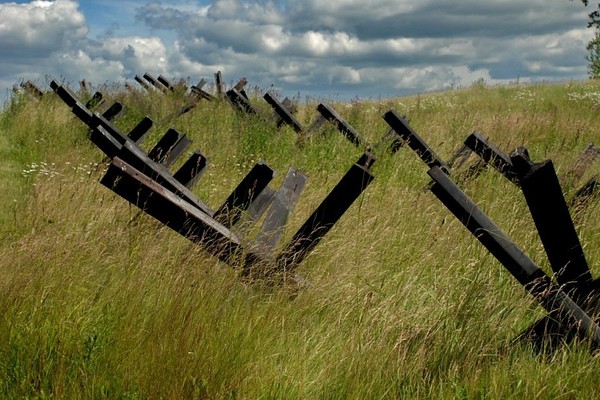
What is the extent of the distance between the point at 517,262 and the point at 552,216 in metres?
0.29

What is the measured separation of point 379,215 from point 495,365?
A: 2.36m

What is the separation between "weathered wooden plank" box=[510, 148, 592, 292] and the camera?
305 cm

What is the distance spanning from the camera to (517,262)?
3258mm

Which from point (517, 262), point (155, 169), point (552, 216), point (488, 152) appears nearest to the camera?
point (552, 216)

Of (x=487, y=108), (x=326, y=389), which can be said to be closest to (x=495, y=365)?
(x=326, y=389)

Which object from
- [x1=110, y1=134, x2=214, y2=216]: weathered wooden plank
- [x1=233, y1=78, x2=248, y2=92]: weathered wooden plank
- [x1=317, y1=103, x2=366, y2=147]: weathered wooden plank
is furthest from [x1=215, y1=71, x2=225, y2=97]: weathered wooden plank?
[x1=110, y1=134, x2=214, y2=216]: weathered wooden plank

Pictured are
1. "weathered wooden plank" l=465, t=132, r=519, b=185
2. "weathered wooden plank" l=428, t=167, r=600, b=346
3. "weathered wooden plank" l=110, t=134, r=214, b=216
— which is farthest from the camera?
"weathered wooden plank" l=465, t=132, r=519, b=185

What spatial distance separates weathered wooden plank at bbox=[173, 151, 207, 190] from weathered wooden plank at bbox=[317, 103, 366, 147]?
4.36 m

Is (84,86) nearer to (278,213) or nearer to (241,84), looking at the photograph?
(241,84)

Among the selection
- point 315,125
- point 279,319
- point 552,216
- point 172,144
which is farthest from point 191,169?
point 315,125

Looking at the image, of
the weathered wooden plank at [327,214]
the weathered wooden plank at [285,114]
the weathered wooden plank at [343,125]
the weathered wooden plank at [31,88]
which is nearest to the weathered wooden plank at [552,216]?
the weathered wooden plank at [327,214]

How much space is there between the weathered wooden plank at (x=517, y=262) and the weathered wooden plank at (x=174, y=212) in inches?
48.5

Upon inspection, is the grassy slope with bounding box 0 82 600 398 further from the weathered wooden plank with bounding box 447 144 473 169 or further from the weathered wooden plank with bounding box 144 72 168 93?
the weathered wooden plank with bounding box 144 72 168 93

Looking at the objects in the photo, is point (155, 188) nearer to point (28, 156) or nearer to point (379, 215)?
point (379, 215)
